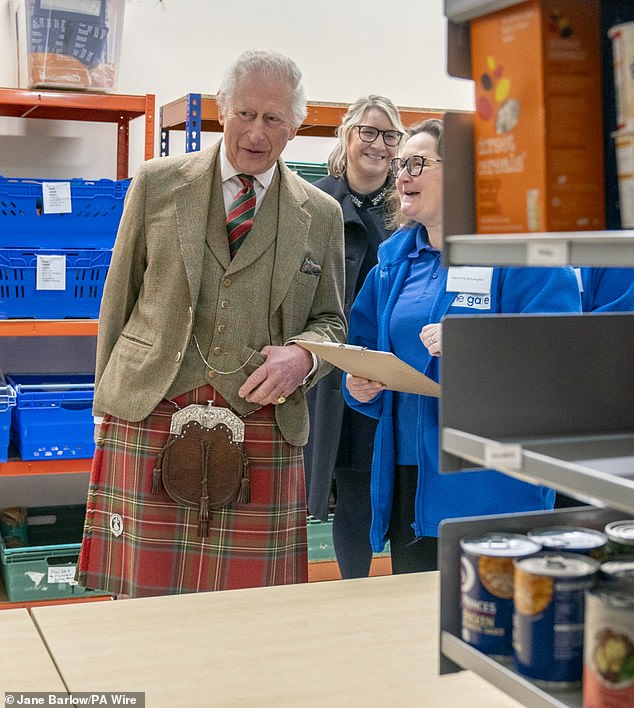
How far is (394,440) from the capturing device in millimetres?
2498

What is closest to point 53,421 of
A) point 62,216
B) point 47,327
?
point 47,327

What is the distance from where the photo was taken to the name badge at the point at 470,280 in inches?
88.9

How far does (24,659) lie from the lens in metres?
1.49

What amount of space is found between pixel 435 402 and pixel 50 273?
186 centimetres

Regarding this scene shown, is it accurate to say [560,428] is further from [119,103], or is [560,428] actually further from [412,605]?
[119,103]

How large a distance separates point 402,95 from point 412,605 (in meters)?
3.48

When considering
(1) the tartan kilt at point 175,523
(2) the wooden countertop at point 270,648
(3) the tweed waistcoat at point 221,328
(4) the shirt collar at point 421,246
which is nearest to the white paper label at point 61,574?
(1) the tartan kilt at point 175,523

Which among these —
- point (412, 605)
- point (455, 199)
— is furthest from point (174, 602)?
point (455, 199)

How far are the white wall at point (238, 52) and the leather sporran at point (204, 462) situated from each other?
210 centimetres

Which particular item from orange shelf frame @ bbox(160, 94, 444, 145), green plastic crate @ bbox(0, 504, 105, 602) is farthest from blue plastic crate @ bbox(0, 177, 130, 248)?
green plastic crate @ bbox(0, 504, 105, 602)

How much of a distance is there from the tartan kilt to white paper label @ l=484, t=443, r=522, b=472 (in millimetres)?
1528

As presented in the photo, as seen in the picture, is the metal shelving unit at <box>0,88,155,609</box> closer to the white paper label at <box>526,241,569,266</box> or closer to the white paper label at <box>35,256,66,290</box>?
the white paper label at <box>35,256,66,290</box>

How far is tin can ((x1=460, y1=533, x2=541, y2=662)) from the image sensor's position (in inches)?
44.4

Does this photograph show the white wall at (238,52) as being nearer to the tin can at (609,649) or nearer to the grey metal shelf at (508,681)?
the grey metal shelf at (508,681)
